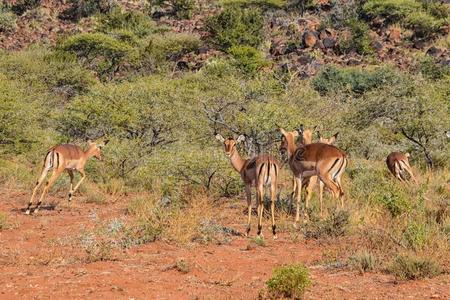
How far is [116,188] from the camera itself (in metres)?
13.9

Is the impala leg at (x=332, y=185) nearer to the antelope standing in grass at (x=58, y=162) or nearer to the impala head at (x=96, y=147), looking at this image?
the antelope standing in grass at (x=58, y=162)

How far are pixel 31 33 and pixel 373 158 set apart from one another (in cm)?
4019

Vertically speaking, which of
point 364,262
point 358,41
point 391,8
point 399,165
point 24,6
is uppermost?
point 24,6

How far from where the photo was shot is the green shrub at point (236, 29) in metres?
41.2

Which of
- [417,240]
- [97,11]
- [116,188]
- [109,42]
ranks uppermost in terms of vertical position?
[97,11]

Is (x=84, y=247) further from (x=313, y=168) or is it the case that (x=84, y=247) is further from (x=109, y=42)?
(x=109, y=42)

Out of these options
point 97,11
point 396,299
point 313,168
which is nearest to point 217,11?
point 97,11

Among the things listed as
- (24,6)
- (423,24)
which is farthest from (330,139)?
(24,6)

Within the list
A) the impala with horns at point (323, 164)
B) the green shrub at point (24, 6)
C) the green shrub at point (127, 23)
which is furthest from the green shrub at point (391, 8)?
the impala with horns at point (323, 164)

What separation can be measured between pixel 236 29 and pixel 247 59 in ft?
18.7

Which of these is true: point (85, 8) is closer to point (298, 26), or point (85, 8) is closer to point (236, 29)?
point (236, 29)

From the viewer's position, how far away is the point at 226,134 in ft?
53.0

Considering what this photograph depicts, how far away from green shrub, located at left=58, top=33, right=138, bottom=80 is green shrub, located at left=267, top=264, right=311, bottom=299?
3378 cm

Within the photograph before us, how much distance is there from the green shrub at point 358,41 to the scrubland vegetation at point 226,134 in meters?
0.10
